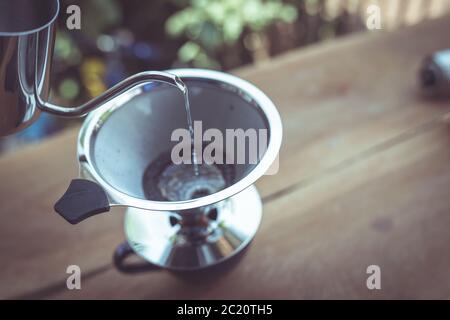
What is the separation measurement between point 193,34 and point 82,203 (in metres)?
1.47

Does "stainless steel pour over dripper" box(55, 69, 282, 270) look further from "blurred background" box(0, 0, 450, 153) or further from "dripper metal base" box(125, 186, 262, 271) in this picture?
"blurred background" box(0, 0, 450, 153)

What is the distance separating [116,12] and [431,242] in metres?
1.34

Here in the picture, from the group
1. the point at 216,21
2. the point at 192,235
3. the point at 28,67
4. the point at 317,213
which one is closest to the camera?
the point at 28,67

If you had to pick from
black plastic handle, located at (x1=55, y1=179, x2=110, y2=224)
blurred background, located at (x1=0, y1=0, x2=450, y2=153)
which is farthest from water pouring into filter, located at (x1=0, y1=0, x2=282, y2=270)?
blurred background, located at (x1=0, y1=0, x2=450, y2=153)

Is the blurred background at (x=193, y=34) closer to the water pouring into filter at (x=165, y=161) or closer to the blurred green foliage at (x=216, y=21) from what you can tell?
the blurred green foliage at (x=216, y=21)

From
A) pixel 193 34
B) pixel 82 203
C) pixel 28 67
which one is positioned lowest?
pixel 82 203

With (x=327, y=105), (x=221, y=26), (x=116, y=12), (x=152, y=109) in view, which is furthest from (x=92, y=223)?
(x=221, y=26)

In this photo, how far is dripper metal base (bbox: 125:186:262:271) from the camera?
2.22 ft

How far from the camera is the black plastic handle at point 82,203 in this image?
520mm

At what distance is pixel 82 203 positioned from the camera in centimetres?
53

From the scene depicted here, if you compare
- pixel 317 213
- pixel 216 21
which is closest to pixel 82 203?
pixel 317 213

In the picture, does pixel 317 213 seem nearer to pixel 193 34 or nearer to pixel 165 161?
pixel 165 161

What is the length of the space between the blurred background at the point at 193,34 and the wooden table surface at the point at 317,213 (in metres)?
0.86
